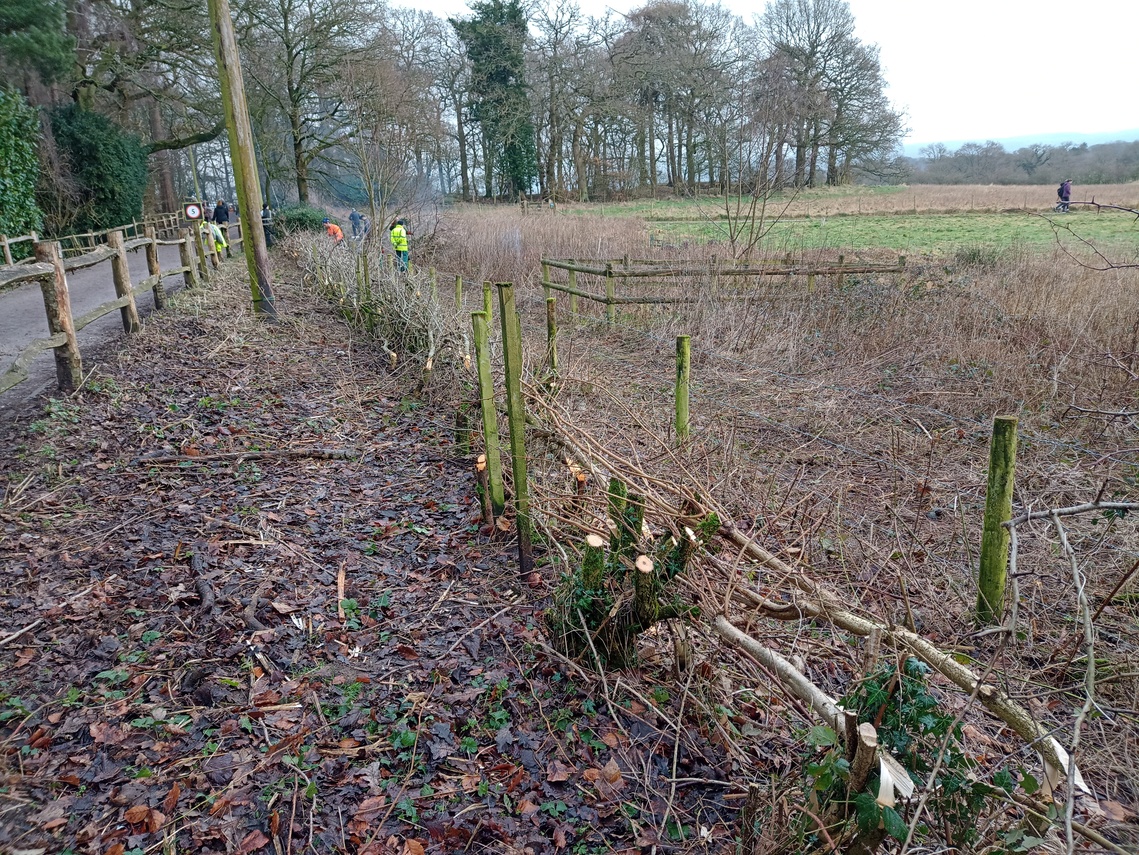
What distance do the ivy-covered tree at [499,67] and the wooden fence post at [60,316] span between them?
111 ft

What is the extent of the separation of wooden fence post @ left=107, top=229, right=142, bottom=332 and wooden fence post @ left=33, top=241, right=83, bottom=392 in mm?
1853

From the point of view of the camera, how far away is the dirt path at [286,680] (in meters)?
2.67

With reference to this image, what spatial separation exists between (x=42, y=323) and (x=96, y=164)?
651 inches

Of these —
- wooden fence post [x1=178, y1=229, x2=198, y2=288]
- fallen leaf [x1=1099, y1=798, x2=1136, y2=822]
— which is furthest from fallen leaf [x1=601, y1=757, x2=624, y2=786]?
wooden fence post [x1=178, y1=229, x2=198, y2=288]

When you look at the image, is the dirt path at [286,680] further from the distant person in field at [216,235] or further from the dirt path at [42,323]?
the distant person in field at [216,235]

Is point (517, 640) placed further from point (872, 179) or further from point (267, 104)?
point (872, 179)

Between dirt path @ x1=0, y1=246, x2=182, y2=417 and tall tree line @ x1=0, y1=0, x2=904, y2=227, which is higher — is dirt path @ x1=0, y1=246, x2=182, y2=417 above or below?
below

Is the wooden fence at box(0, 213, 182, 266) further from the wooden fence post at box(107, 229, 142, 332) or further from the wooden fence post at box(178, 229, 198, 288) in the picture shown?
the wooden fence post at box(178, 229, 198, 288)

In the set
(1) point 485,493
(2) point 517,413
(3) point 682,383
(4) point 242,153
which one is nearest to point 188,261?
(4) point 242,153

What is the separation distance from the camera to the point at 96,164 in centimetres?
2188

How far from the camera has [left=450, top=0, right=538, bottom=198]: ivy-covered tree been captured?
36.4 m

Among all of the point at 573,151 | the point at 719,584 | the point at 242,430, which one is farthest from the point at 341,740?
the point at 573,151

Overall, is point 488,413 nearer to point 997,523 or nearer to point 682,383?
point 682,383

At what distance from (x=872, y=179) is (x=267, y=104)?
3707 cm
